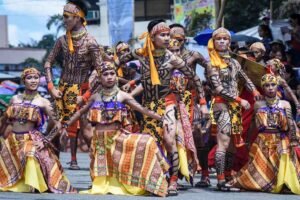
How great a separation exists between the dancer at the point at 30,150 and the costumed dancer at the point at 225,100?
5.70 ft

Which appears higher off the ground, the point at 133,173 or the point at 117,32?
the point at 117,32

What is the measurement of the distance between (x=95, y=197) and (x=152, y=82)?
1398 millimetres

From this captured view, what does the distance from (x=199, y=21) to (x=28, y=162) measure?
15948 millimetres

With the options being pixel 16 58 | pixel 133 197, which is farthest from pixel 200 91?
pixel 16 58

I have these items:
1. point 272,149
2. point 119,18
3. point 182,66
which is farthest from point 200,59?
point 119,18

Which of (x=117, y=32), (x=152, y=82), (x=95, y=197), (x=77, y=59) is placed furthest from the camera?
(x=117, y=32)

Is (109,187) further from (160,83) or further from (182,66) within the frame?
(182,66)

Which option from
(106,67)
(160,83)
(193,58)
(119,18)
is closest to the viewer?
(106,67)

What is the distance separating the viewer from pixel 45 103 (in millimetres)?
8438

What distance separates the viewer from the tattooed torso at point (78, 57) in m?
9.36

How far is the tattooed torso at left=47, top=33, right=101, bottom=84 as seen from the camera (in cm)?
936

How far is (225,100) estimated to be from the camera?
8.77 meters

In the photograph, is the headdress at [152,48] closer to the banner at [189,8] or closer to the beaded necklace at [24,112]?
the beaded necklace at [24,112]

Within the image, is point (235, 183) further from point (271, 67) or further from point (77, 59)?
point (77, 59)
